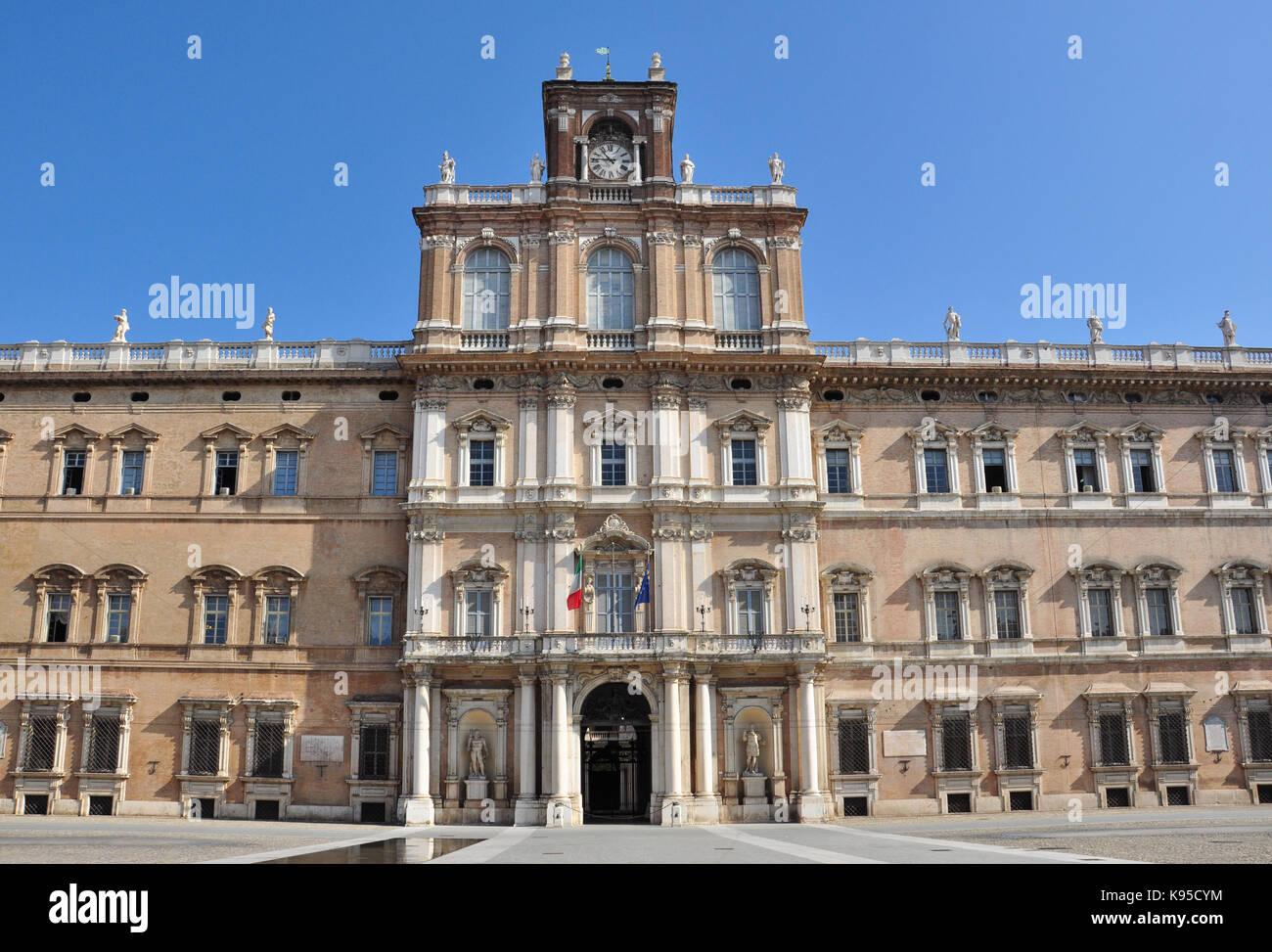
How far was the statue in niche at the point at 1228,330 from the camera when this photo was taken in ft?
144

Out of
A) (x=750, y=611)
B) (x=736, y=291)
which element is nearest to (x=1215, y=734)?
(x=750, y=611)

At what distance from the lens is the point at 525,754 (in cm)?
3634

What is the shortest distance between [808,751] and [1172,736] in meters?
14.1

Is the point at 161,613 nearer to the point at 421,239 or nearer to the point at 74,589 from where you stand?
the point at 74,589

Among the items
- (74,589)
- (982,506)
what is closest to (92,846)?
(74,589)

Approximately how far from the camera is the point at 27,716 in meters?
38.3

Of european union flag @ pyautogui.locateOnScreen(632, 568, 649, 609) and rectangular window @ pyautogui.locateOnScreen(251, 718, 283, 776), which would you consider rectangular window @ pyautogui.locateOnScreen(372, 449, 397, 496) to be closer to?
rectangular window @ pyautogui.locateOnScreen(251, 718, 283, 776)

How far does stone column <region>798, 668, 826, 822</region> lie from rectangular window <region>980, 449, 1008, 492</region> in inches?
438

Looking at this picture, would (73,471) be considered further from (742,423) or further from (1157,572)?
(1157,572)

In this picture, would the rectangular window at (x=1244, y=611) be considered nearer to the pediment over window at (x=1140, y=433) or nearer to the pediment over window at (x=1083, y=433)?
the pediment over window at (x=1140, y=433)

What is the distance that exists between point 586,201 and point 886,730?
23.2 m

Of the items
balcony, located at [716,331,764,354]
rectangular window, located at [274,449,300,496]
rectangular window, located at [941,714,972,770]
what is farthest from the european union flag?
rectangular window, located at [274,449,300,496]

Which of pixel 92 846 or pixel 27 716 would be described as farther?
pixel 27 716
